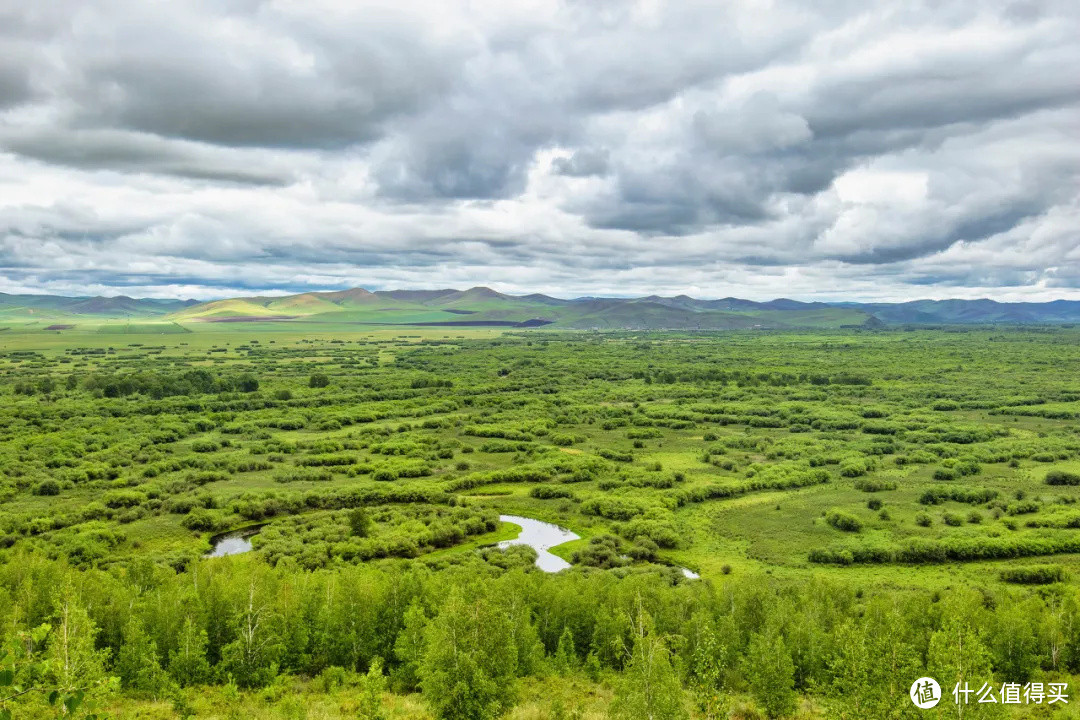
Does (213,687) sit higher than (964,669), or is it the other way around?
(964,669)

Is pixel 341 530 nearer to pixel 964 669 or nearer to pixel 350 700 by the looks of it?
pixel 350 700

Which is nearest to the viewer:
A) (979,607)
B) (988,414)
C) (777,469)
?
(979,607)

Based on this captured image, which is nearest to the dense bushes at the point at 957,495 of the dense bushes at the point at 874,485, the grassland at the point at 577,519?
the grassland at the point at 577,519

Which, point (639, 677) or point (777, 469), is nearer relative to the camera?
point (639, 677)

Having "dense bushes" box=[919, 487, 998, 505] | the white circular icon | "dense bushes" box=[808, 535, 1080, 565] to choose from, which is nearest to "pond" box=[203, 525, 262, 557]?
"dense bushes" box=[808, 535, 1080, 565]

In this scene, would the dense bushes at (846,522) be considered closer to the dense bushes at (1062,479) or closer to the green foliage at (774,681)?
the dense bushes at (1062,479)

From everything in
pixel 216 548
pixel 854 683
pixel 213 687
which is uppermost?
pixel 854 683


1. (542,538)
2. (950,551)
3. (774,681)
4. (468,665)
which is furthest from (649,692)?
(950,551)

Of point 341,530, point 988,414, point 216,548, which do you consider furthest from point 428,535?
point 988,414
